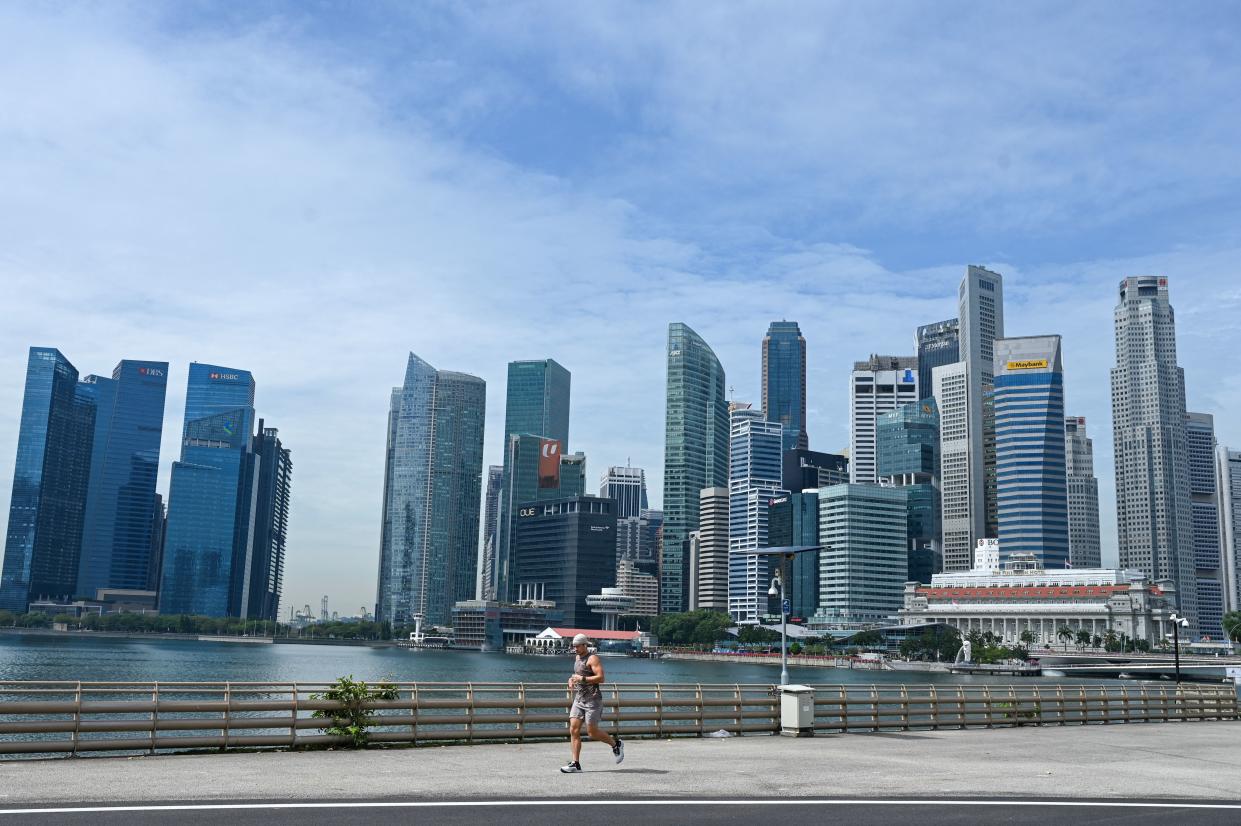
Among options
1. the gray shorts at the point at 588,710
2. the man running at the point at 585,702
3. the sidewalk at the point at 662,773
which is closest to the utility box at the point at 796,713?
the sidewalk at the point at 662,773

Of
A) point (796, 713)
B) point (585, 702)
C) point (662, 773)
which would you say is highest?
point (585, 702)

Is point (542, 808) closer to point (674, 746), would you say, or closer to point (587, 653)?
point (587, 653)

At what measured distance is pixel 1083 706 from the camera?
4341 cm

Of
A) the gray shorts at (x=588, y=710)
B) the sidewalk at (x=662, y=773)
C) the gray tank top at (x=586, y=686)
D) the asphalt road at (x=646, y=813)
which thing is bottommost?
the sidewalk at (x=662, y=773)

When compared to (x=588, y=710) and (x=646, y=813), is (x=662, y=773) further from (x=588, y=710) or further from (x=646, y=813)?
(x=646, y=813)

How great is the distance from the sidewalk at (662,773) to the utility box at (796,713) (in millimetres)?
1598

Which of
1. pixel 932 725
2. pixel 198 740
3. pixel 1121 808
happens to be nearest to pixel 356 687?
pixel 198 740

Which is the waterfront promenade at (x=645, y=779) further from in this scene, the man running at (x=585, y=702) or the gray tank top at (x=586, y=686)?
the gray tank top at (x=586, y=686)

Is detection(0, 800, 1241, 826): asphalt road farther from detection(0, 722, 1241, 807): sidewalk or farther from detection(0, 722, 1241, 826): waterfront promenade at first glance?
detection(0, 722, 1241, 807): sidewalk

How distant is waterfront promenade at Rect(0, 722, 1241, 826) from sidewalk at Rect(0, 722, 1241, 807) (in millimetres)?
46

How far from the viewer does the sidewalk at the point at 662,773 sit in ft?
64.5

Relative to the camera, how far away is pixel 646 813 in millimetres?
17391

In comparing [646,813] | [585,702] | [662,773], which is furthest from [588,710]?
[646,813]

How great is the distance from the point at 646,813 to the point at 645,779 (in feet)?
15.2
